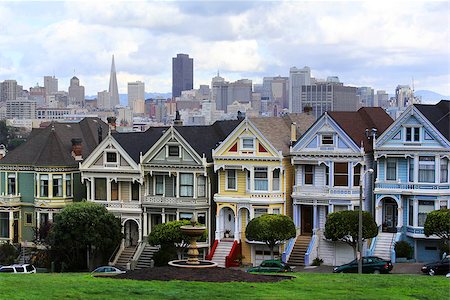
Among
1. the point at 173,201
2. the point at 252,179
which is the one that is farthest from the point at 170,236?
the point at 252,179

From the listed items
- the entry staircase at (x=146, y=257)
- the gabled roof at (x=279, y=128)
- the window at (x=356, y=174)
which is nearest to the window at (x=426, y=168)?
the window at (x=356, y=174)

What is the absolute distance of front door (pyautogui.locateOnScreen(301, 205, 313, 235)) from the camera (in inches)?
2238

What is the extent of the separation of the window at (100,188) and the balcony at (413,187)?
620 inches

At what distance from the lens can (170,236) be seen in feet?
179

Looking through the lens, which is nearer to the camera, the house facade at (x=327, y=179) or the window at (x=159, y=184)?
the house facade at (x=327, y=179)

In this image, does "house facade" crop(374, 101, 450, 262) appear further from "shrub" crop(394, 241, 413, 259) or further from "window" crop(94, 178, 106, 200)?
"window" crop(94, 178, 106, 200)

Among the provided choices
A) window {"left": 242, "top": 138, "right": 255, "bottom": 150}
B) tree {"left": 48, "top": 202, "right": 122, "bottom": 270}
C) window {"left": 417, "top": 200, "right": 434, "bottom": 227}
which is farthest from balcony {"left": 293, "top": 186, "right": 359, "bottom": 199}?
tree {"left": 48, "top": 202, "right": 122, "bottom": 270}

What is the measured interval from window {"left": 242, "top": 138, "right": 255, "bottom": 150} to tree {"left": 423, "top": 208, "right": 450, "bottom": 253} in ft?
34.1

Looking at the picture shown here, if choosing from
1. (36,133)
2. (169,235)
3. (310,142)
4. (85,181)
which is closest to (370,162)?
(310,142)

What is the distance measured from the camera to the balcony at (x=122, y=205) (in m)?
59.5

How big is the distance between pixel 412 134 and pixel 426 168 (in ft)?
6.17

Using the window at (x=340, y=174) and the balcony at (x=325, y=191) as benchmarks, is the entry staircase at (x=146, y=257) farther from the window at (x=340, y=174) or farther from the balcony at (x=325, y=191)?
the window at (x=340, y=174)

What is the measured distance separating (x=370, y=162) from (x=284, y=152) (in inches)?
183

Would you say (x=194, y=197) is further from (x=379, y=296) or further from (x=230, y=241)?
(x=379, y=296)
